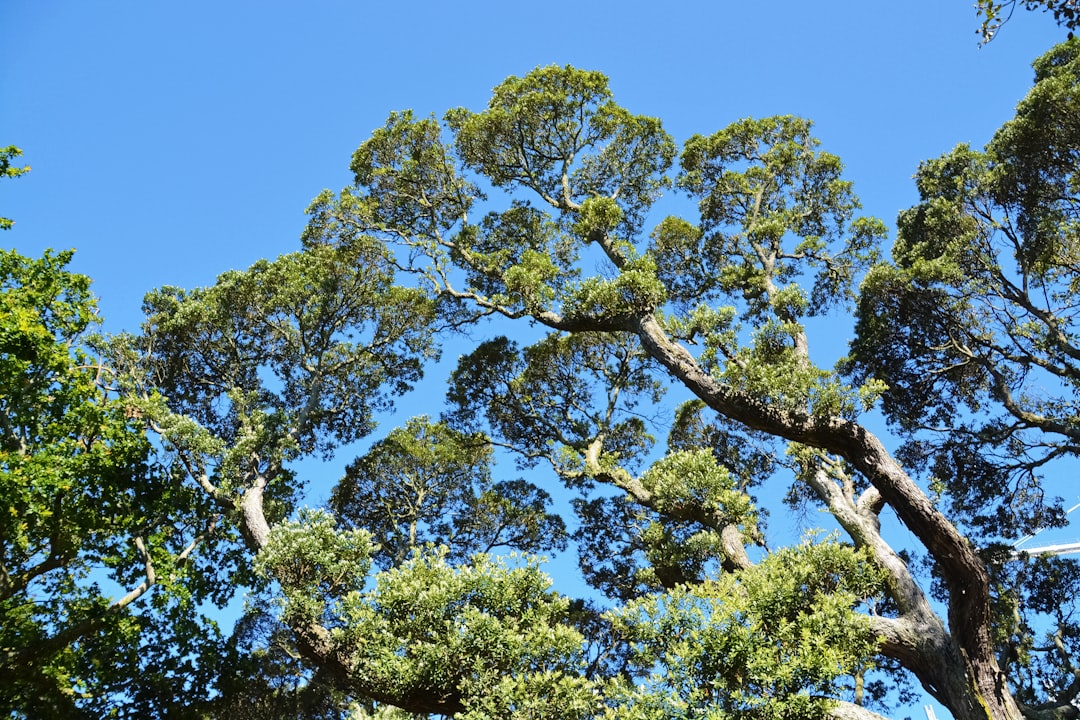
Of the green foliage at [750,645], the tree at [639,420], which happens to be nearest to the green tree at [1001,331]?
the tree at [639,420]

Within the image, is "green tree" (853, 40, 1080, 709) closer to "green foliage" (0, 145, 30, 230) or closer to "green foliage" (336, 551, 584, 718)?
"green foliage" (336, 551, 584, 718)

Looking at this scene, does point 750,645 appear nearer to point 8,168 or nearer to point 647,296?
point 647,296

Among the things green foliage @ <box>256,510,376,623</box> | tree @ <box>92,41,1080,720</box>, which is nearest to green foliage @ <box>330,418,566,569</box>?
tree @ <box>92,41,1080,720</box>

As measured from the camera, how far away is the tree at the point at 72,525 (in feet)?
37.7

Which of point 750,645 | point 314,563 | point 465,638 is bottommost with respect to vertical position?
point 750,645

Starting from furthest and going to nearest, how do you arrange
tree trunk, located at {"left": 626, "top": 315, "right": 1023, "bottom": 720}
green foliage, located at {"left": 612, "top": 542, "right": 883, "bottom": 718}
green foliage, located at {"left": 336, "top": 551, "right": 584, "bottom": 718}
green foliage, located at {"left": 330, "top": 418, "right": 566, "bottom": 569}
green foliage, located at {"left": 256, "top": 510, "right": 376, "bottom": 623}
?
green foliage, located at {"left": 330, "top": 418, "right": 566, "bottom": 569} → green foliage, located at {"left": 256, "top": 510, "right": 376, "bottom": 623} → tree trunk, located at {"left": 626, "top": 315, "right": 1023, "bottom": 720} → green foliage, located at {"left": 336, "top": 551, "right": 584, "bottom": 718} → green foliage, located at {"left": 612, "top": 542, "right": 883, "bottom": 718}

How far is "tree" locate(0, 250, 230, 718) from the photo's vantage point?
11500mm

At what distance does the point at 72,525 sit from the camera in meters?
12.5

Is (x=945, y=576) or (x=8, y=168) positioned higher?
(x=8, y=168)

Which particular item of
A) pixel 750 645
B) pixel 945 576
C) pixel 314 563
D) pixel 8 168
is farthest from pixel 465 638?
pixel 8 168

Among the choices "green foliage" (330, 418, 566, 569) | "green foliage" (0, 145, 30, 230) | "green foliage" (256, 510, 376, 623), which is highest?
"green foliage" (0, 145, 30, 230)

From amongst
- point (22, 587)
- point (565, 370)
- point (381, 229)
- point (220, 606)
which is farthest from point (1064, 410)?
point (22, 587)

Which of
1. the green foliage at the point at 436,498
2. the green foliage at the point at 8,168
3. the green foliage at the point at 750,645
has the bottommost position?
the green foliage at the point at 750,645

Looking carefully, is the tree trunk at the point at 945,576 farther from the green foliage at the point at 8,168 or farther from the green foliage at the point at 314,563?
the green foliage at the point at 8,168
